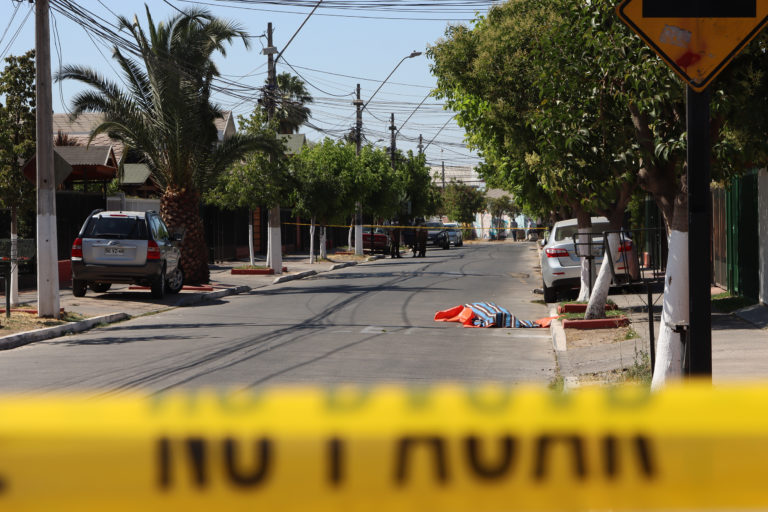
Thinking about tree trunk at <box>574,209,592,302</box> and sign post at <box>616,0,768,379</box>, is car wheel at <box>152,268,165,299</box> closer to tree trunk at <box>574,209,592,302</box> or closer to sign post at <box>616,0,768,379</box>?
tree trunk at <box>574,209,592,302</box>

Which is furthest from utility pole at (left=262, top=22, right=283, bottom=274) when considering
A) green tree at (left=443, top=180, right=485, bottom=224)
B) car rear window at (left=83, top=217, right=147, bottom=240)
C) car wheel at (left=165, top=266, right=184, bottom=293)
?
green tree at (left=443, top=180, right=485, bottom=224)

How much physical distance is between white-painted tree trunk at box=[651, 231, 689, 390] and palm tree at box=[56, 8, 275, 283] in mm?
18059

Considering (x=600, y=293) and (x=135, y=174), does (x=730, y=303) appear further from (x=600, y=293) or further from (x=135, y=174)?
(x=135, y=174)

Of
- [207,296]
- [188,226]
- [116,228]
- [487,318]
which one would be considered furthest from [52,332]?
[188,226]

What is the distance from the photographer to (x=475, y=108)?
72.7 ft

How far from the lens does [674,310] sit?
26.5 feet

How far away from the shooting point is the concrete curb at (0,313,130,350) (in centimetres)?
1349

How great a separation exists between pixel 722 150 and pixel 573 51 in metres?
2.14

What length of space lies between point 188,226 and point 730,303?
Answer: 14.0 metres

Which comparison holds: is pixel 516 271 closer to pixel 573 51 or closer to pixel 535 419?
pixel 573 51

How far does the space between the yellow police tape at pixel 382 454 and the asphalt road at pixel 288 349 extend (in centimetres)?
802

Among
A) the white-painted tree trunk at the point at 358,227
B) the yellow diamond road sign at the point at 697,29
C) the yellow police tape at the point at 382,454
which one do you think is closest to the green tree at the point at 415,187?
the white-painted tree trunk at the point at 358,227

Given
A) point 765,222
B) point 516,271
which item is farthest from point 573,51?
point 516,271

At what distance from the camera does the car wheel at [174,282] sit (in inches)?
894
